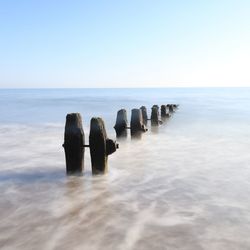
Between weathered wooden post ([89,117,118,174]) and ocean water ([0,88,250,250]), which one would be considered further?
weathered wooden post ([89,117,118,174])

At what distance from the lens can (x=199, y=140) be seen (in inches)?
587

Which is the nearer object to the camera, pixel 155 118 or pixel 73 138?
pixel 73 138

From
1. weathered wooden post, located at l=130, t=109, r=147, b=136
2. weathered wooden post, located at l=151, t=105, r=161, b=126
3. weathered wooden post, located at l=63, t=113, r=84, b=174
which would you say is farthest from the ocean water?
weathered wooden post, located at l=151, t=105, r=161, b=126

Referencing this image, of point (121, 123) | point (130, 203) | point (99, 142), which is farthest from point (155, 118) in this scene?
point (130, 203)

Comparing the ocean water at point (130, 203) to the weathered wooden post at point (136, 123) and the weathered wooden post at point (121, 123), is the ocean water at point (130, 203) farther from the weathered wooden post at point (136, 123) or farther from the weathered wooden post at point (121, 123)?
the weathered wooden post at point (136, 123)

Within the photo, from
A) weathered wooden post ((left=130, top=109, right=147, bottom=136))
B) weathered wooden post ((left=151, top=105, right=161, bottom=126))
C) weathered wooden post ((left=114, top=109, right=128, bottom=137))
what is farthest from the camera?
weathered wooden post ((left=151, top=105, right=161, bottom=126))

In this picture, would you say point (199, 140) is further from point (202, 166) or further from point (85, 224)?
point (85, 224)

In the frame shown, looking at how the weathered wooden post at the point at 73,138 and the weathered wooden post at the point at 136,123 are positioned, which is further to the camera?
the weathered wooden post at the point at 136,123

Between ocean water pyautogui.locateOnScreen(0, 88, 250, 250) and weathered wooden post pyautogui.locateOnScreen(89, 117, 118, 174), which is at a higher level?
weathered wooden post pyautogui.locateOnScreen(89, 117, 118, 174)

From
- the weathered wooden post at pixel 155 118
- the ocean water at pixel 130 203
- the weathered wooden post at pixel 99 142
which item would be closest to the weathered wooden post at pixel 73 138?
the weathered wooden post at pixel 99 142

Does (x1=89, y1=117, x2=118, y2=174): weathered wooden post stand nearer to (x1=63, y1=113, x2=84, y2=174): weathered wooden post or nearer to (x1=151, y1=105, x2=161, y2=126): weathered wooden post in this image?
(x1=63, y1=113, x2=84, y2=174): weathered wooden post

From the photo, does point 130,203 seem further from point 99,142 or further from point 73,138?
point 73,138

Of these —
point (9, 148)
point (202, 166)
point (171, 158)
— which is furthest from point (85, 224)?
point (9, 148)

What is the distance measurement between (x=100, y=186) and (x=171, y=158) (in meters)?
3.76
